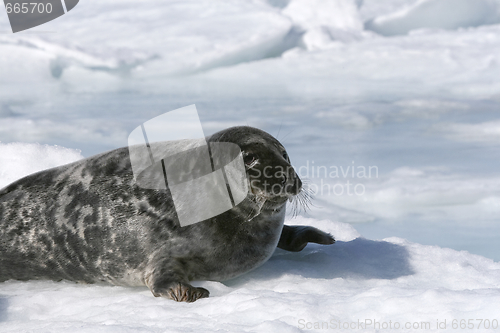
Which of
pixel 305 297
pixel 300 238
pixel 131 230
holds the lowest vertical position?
pixel 300 238

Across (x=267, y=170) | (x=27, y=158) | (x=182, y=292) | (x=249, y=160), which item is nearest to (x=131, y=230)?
(x=182, y=292)

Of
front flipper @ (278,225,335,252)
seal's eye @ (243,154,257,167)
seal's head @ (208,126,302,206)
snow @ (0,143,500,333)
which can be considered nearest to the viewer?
snow @ (0,143,500,333)

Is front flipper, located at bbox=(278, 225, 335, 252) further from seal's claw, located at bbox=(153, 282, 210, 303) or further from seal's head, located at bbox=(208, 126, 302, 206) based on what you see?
seal's claw, located at bbox=(153, 282, 210, 303)

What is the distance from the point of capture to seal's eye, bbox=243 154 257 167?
4579mm

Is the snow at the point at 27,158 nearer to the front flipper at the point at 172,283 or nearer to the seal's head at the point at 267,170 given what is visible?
the front flipper at the point at 172,283

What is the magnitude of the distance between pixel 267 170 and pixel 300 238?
4.61 ft

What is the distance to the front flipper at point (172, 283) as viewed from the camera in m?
4.28

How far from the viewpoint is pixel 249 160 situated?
4.61 metres

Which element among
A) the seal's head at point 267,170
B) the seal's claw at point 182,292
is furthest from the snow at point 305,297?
the seal's head at point 267,170

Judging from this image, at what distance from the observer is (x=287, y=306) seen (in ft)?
12.6

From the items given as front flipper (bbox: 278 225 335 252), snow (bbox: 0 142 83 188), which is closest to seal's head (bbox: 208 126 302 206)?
front flipper (bbox: 278 225 335 252)

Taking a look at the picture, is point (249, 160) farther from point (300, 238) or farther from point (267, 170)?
point (300, 238)

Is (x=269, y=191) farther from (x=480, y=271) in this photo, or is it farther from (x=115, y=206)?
(x=480, y=271)

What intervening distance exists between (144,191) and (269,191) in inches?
49.4
